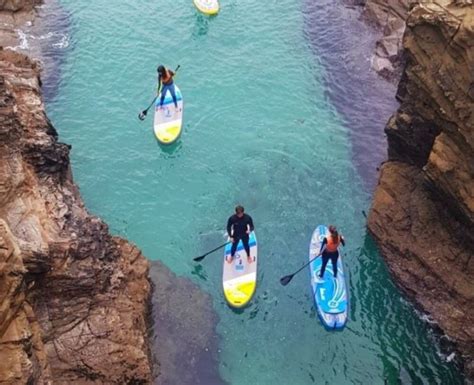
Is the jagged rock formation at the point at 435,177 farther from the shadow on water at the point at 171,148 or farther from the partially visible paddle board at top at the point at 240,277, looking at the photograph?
the shadow on water at the point at 171,148

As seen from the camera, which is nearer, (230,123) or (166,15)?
(230,123)

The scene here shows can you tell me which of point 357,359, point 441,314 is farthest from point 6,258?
point 441,314

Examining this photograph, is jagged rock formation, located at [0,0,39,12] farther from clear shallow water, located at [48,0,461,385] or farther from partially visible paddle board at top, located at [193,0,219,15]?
partially visible paddle board at top, located at [193,0,219,15]

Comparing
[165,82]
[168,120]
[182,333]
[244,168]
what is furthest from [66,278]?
[165,82]

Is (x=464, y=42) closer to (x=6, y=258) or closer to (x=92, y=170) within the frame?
(x=6, y=258)

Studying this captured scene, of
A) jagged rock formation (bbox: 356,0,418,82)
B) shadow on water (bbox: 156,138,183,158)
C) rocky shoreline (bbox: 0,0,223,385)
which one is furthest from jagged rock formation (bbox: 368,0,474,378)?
jagged rock formation (bbox: 356,0,418,82)

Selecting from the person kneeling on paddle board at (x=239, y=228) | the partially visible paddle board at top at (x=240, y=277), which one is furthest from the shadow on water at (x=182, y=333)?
the person kneeling on paddle board at (x=239, y=228)
